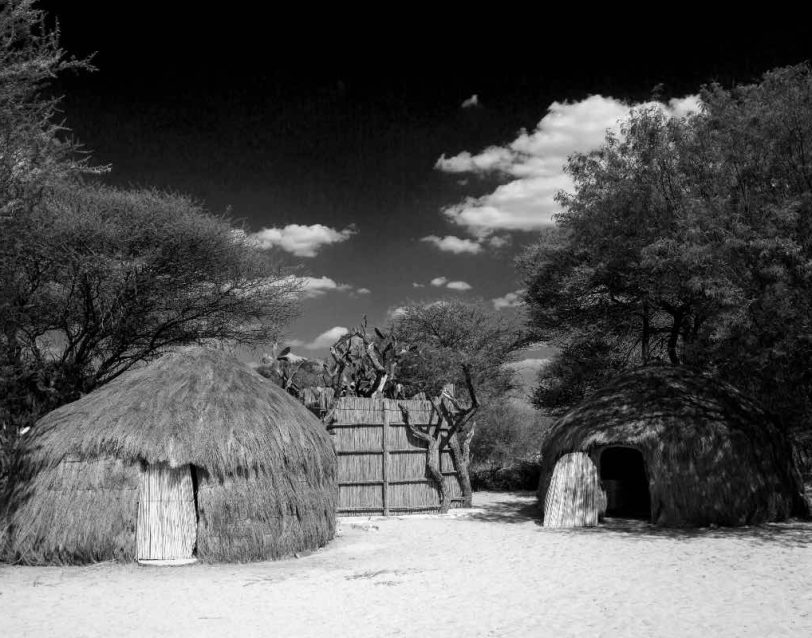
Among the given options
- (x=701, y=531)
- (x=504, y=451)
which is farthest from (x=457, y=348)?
(x=701, y=531)

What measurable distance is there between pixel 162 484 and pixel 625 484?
35.4 ft

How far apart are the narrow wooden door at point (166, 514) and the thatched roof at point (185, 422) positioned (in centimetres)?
32

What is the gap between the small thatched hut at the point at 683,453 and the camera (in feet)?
41.6

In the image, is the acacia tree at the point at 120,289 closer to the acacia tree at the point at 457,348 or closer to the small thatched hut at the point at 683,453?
the acacia tree at the point at 457,348

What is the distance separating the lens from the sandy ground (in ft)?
23.0

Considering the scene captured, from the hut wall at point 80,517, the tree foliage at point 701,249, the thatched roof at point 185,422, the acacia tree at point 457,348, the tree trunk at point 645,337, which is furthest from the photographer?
the acacia tree at point 457,348

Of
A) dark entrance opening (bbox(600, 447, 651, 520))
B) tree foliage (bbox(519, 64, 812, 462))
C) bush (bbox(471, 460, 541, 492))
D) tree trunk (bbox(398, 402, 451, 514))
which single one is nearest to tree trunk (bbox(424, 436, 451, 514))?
tree trunk (bbox(398, 402, 451, 514))

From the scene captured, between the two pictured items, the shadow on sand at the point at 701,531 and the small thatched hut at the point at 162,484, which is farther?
the shadow on sand at the point at 701,531

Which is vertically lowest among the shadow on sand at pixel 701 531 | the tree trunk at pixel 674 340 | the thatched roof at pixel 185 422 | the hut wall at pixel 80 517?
the shadow on sand at pixel 701 531

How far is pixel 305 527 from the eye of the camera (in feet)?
37.2

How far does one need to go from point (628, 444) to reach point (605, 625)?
22.9 ft

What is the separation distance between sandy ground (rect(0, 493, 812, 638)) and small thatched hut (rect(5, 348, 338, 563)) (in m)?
0.41

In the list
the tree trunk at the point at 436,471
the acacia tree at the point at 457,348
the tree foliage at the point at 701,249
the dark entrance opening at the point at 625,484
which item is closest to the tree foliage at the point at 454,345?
the acacia tree at the point at 457,348

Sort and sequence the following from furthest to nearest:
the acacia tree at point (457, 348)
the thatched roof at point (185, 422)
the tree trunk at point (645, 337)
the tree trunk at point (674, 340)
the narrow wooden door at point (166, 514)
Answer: the acacia tree at point (457, 348) < the tree trunk at point (645, 337) < the tree trunk at point (674, 340) < the thatched roof at point (185, 422) < the narrow wooden door at point (166, 514)
